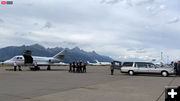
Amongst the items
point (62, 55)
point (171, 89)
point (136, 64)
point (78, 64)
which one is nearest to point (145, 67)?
point (136, 64)

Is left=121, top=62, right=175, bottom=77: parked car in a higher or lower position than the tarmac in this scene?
higher

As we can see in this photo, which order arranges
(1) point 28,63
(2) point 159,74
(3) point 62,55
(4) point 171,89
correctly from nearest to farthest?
1. (4) point 171,89
2. (2) point 159,74
3. (1) point 28,63
4. (3) point 62,55

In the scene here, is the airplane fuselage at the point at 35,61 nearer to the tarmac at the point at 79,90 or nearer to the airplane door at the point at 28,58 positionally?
the airplane door at the point at 28,58

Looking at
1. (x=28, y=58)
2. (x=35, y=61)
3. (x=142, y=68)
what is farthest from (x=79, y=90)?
(x=35, y=61)

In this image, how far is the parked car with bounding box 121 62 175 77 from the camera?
868 inches

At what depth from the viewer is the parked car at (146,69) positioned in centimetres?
2205

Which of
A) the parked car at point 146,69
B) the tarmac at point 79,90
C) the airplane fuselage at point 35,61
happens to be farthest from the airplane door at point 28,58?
the tarmac at point 79,90

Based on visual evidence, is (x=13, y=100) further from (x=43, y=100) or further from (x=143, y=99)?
(x=143, y=99)

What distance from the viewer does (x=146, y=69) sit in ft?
74.5

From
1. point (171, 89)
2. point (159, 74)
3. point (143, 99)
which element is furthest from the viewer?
point (159, 74)

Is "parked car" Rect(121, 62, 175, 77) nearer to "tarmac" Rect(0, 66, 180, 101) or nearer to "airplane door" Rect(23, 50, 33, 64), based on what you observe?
"tarmac" Rect(0, 66, 180, 101)

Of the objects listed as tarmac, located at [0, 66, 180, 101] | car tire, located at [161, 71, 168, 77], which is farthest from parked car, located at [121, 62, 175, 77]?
tarmac, located at [0, 66, 180, 101]

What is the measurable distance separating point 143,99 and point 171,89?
4760 mm

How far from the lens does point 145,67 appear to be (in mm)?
22844
